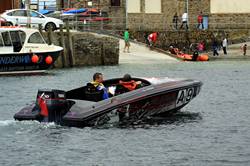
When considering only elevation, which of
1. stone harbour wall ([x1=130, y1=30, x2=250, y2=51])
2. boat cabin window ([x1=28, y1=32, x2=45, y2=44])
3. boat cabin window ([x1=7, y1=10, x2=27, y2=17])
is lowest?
stone harbour wall ([x1=130, y1=30, x2=250, y2=51])

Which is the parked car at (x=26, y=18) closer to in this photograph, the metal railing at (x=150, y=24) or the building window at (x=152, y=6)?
the metal railing at (x=150, y=24)

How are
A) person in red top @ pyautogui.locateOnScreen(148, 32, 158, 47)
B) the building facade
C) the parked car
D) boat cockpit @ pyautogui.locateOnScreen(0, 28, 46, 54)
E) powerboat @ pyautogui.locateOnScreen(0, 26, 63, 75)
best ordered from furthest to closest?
the building facade, person in red top @ pyautogui.locateOnScreen(148, 32, 158, 47), the parked car, boat cockpit @ pyautogui.locateOnScreen(0, 28, 46, 54), powerboat @ pyautogui.locateOnScreen(0, 26, 63, 75)

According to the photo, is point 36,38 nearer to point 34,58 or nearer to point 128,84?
point 34,58

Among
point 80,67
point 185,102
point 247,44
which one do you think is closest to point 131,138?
point 185,102

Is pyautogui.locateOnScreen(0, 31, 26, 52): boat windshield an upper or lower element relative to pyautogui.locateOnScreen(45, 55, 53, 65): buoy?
upper

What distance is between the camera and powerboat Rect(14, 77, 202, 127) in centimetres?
2442

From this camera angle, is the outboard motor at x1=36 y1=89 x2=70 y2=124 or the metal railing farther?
the metal railing

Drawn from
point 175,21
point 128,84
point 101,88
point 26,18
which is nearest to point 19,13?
point 26,18

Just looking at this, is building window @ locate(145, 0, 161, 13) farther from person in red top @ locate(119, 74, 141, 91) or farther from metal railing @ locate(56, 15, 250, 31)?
person in red top @ locate(119, 74, 141, 91)

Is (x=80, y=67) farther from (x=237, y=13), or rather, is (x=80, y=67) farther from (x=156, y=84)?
(x=156, y=84)

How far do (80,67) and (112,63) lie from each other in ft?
6.95

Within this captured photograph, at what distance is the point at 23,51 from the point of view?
45.3m

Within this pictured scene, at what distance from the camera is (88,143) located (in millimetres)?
23297

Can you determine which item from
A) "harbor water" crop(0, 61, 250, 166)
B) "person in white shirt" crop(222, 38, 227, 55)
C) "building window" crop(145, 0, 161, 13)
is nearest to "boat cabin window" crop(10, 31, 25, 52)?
"harbor water" crop(0, 61, 250, 166)
